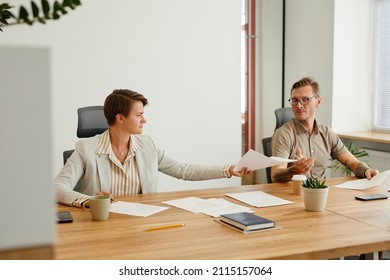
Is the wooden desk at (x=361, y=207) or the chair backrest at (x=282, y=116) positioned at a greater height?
the chair backrest at (x=282, y=116)

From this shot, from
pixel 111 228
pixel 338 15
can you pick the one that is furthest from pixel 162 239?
pixel 338 15

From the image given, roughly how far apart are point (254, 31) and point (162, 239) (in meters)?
4.26

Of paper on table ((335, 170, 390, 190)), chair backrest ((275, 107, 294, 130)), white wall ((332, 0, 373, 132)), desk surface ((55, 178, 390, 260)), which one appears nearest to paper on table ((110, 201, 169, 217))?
desk surface ((55, 178, 390, 260))

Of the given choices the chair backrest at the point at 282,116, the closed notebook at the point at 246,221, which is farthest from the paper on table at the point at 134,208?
the chair backrest at the point at 282,116

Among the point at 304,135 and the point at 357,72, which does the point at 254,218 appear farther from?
the point at 357,72

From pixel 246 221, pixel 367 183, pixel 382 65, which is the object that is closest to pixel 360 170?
pixel 367 183

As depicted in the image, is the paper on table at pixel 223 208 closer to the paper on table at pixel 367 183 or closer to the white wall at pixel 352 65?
the paper on table at pixel 367 183

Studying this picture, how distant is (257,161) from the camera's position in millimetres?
2395

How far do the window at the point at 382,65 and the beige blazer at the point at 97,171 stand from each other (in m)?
2.89

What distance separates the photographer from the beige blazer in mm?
2279

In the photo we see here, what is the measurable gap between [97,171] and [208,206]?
2.07ft

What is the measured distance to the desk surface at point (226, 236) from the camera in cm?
152

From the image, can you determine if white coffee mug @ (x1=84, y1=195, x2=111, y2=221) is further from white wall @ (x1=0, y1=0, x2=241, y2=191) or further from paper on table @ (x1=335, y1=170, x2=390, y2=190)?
white wall @ (x1=0, y1=0, x2=241, y2=191)
